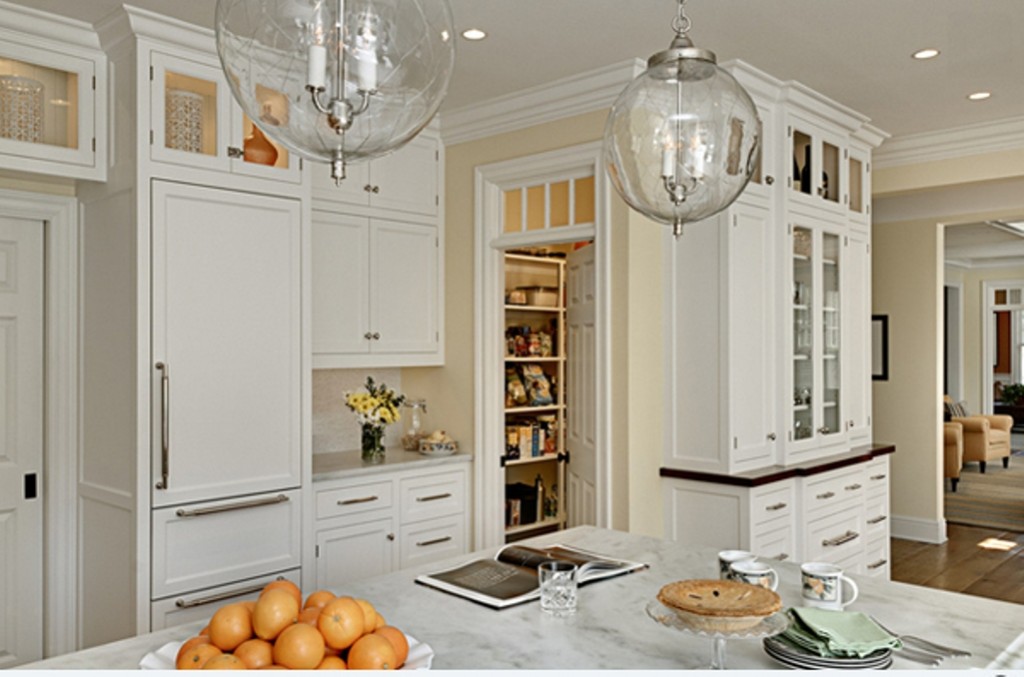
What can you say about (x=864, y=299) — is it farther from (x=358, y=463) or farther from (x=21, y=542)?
(x=21, y=542)

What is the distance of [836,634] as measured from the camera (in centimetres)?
154

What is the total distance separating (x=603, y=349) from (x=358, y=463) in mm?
1321

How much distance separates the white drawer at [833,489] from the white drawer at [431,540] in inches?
69.3

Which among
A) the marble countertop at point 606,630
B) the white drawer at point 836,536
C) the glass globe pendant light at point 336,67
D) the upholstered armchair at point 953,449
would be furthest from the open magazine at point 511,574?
the upholstered armchair at point 953,449

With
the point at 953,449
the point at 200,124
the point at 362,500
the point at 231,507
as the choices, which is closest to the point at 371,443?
the point at 362,500

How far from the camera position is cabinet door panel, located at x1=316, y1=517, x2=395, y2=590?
12.3ft

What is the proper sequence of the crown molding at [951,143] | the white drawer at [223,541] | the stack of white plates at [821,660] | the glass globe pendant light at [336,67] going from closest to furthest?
the glass globe pendant light at [336,67]
the stack of white plates at [821,660]
the white drawer at [223,541]
the crown molding at [951,143]

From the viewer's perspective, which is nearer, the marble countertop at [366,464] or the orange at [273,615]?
the orange at [273,615]

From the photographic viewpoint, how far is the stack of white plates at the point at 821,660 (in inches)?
58.7

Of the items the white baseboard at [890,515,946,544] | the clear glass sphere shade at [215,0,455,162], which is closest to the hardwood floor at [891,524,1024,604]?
the white baseboard at [890,515,946,544]

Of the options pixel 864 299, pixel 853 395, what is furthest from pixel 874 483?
pixel 864 299

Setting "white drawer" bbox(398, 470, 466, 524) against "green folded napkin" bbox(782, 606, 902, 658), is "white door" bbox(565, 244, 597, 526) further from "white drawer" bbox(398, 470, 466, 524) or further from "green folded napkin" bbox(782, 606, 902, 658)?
"green folded napkin" bbox(782, 606, 902, 658)

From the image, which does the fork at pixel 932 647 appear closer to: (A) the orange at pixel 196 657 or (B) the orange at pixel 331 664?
(B) the orange at pixel 331 664

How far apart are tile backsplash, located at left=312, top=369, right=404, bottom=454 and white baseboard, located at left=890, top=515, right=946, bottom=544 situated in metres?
4.09
